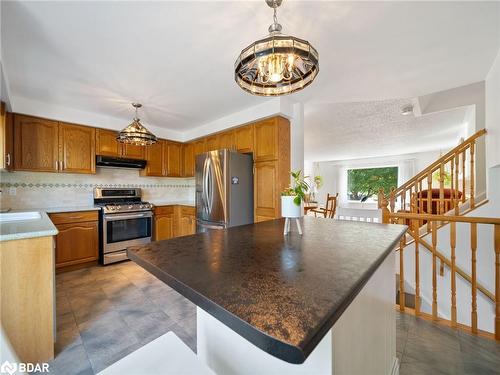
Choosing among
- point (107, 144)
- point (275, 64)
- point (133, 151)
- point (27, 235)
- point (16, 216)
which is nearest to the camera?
point (275, 64)

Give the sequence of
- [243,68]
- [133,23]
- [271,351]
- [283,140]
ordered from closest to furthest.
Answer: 1. [271,351]
2. [243,68]
3. [133,23]
4. [283,140]

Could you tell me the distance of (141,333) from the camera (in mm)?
1715

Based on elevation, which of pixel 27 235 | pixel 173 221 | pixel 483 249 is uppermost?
pixel 27 235

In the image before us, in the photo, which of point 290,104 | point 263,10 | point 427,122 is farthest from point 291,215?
point 427,122

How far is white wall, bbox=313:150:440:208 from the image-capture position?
276 inches

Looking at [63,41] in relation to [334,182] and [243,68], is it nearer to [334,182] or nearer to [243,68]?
[243,68]

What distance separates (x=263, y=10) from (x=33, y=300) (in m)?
2.39

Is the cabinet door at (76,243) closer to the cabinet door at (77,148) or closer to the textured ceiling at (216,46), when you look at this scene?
the cabinet door at (77,148)

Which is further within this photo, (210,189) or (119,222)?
(119,222)

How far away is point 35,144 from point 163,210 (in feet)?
6.19

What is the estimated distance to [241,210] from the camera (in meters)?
2.94

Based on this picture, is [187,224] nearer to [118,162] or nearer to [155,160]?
[155,160]

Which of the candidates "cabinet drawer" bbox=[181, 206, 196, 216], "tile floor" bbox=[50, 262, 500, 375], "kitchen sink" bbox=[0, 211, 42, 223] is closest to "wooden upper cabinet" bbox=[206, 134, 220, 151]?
"cabinet drawer" bbox=[181, 206, 196, 216]

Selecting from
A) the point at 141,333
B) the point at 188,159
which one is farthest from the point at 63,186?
the point at 141,333
